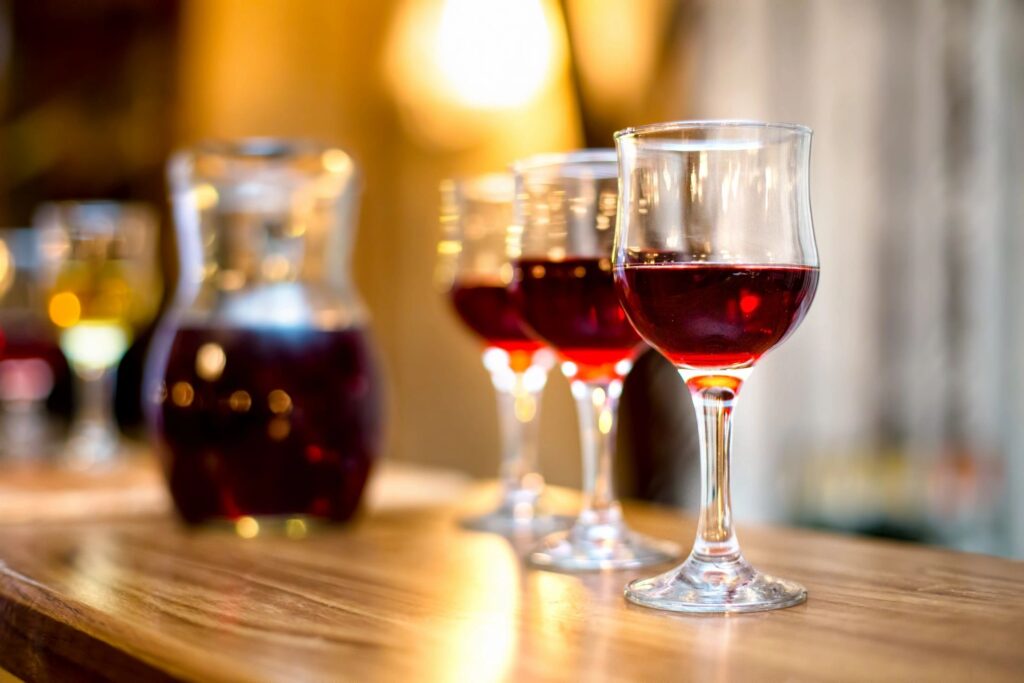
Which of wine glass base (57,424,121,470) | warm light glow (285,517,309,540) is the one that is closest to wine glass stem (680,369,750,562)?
warm light glow (285,517,309,540)

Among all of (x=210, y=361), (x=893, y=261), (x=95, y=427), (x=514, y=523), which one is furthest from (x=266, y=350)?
(x=893, y=261)

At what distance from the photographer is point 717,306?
723 mm

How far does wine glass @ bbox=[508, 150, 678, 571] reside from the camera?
0.89m

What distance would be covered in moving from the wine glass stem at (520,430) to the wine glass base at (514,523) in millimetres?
10

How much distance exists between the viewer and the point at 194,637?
67 centimetres

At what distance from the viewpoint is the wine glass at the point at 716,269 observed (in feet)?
2.37

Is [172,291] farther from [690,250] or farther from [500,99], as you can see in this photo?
[690,250]

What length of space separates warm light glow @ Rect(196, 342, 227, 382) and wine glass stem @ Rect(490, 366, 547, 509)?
236 millimetres

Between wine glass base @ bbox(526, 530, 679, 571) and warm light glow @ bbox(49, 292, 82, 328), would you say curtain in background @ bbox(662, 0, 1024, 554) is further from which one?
wine glass base @ bbox(526, 530, 679, 571)

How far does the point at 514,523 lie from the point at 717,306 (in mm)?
438

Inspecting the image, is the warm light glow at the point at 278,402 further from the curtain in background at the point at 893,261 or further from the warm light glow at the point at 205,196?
the curtain in background at the point at 893,261

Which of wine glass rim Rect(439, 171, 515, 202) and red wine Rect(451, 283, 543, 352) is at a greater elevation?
wine glass rim Rect(439, 171, 515, 202)

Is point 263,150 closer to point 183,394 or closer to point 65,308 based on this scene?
point 183,394

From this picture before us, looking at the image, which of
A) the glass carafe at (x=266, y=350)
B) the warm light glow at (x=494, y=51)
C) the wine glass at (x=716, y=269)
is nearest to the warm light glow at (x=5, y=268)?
the glass carafe at (x=266, y=350)
